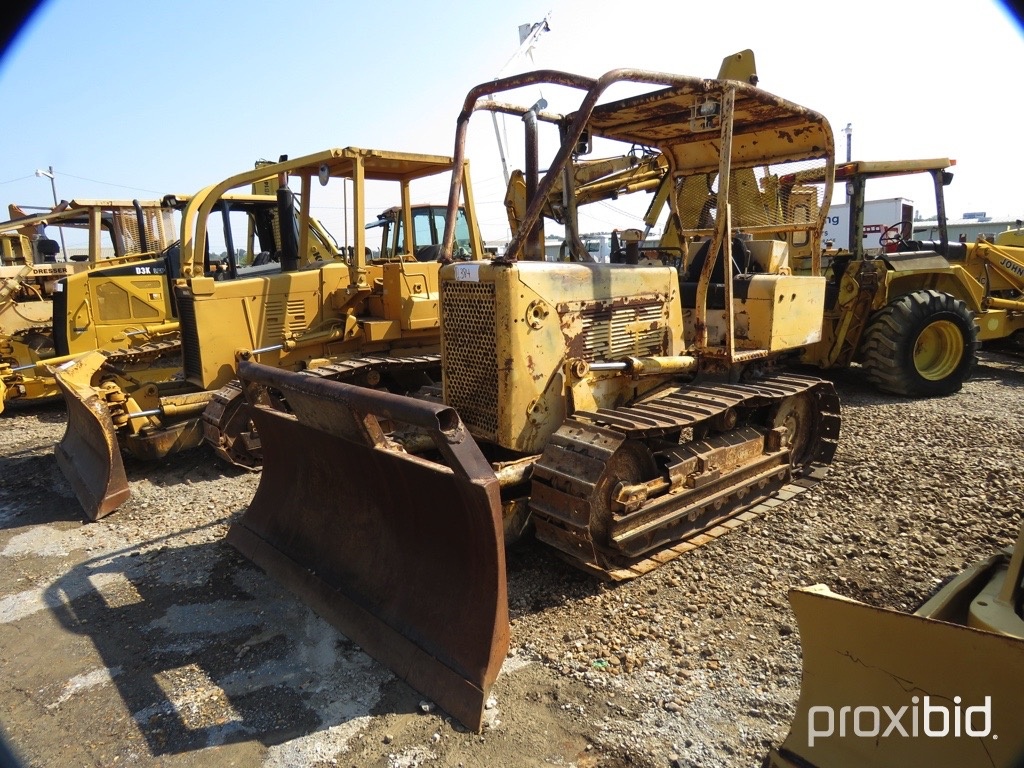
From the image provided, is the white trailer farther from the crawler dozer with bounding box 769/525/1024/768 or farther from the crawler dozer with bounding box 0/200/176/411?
the crawler dozer with bounding box 769/525/1024/768

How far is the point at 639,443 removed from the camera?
412 centimetres

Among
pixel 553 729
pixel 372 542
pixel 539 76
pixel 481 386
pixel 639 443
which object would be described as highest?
pixel 539 76

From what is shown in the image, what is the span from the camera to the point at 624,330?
4.55 meters

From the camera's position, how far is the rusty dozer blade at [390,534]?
9.39ft

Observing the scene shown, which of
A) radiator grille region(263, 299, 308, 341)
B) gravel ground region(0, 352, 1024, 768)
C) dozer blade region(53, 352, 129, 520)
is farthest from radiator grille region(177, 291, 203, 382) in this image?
gravel ground region(0, 352, 1024, 768)

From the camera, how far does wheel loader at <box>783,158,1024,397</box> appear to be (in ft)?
27.1

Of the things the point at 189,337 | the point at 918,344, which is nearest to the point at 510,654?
the point at 189,337

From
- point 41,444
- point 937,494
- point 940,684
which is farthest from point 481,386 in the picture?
point 41,444

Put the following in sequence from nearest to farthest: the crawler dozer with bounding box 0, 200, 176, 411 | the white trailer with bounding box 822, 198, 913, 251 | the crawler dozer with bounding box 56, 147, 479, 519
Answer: the crawler dozer with bounding box 56, 147, 479, 519 → the crawler dozer with bounding box 0, 200, 176, 411 → the white trailer with bounding box 822, 198, 913, 251

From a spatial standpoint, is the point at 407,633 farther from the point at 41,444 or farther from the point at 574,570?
the point at 41,444

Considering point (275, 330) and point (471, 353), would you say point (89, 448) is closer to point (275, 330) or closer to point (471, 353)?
point (275, 330)

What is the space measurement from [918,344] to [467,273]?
7234 mm

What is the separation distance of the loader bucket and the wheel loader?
7004 millimetres

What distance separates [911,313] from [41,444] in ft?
35.3
